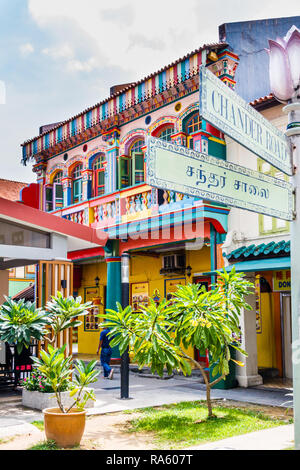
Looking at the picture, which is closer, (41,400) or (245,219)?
(41,400)

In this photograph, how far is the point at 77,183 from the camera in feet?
56.5

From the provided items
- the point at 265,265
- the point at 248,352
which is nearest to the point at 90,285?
the point at 248,352

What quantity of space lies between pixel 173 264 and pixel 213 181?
11.8 metres

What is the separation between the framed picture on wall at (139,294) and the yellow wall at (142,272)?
0.14m

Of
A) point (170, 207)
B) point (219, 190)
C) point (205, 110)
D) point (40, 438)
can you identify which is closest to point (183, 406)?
point (40, 438)

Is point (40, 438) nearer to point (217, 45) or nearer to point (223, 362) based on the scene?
point (223, 362)

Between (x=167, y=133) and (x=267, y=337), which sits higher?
(x=167, y=133)

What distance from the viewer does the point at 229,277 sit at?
8211 mm

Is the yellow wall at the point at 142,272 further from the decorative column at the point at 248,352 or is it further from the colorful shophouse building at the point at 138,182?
the decorative column at the point at 248,352

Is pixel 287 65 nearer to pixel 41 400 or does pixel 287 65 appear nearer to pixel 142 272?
pixel 41 400

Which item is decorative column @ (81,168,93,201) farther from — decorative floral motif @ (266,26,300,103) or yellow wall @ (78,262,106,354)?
decorative floral motif @ (266,26,300,103)

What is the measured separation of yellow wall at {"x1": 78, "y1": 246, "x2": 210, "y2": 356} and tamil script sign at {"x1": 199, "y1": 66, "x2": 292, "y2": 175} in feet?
34.6

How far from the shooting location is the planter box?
8.42m

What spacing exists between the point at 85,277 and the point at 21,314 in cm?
1197
